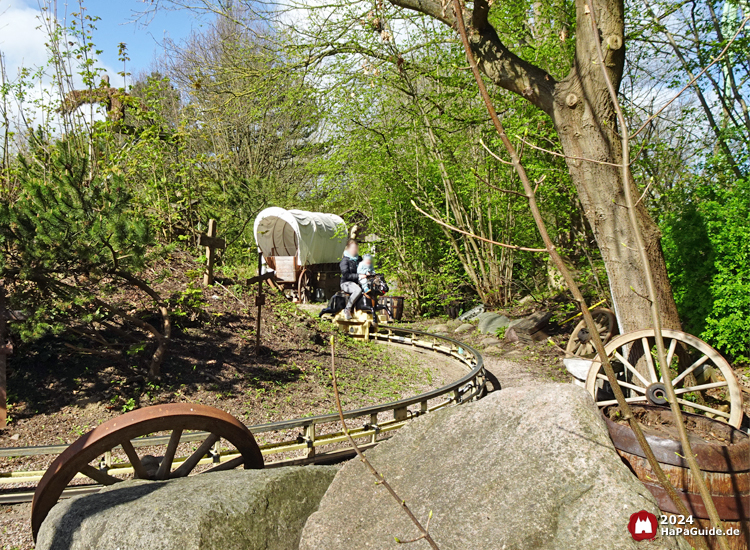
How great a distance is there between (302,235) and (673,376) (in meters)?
13.1

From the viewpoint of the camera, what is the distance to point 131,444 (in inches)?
107

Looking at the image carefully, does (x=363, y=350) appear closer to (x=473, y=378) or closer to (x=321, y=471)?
(x=473, y=378)

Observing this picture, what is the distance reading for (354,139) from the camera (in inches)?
480

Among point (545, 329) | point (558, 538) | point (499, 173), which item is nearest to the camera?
point (558, 538)

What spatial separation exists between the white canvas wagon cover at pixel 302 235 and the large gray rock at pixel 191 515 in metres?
12.9

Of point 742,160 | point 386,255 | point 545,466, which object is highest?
point 742,160

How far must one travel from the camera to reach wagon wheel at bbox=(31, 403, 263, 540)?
2.50 m

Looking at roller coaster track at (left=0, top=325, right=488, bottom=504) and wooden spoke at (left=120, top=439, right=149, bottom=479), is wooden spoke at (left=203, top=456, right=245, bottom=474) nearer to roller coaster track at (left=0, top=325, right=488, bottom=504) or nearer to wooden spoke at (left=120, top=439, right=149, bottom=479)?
roller coaster track at (left=0, top=325, right=488, bottom=504)

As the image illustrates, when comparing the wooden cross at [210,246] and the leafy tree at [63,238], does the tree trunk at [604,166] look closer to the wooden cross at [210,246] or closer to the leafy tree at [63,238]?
the leafy tree at [63,238]

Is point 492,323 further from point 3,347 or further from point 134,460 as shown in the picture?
point 134,460

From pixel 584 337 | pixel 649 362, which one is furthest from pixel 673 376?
pixel 584 337

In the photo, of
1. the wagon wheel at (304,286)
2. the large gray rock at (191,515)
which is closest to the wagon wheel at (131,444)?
the large gray rock at (191,515)

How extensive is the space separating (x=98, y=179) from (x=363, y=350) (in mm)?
4790

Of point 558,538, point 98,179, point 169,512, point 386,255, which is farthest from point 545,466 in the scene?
point 386,255
